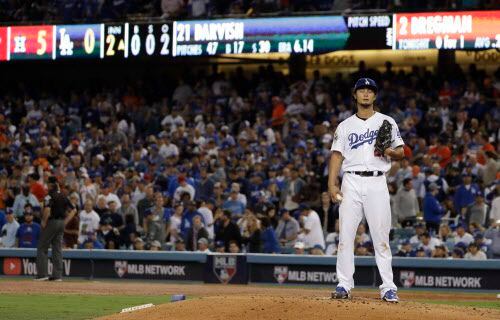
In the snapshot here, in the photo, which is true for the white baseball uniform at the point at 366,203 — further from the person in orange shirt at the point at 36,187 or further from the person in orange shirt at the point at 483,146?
the person in orange shirt at the point at 36,187

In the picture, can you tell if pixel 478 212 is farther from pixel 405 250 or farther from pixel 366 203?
pixel 366 203

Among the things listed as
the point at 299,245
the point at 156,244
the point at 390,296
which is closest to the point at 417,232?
the point at 299,245

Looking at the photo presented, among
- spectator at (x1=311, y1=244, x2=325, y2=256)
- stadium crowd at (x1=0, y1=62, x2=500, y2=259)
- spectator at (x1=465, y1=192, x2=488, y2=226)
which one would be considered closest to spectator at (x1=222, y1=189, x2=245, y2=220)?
stadium crowd at (x1=0, y1=62, x2=500, y2=259)

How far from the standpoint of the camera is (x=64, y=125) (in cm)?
2616

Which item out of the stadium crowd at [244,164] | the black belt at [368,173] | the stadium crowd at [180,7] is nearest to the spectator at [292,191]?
the stadium crowd at [244,164]

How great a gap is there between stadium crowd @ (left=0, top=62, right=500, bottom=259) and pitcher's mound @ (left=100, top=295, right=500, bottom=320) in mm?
8326

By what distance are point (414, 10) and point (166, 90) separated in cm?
777

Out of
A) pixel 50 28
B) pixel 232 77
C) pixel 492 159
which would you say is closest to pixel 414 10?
pixel 492 159

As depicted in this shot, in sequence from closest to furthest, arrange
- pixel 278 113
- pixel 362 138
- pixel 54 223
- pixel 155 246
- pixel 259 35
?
pixel 362 138 < pixel 54 223 < pixel 155 246 < pixel 259 35 < pixel 278 113

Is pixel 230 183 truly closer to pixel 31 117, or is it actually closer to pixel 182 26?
pixel 182 26

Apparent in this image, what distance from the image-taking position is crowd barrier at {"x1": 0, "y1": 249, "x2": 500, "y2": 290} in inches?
668

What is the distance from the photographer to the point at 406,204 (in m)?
19.0

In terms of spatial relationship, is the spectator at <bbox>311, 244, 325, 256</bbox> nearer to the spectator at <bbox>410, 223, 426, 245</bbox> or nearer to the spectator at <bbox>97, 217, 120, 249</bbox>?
the spectator at <bbox>410, 223, 426, 245</bbox>

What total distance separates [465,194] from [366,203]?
9705 millimetres
